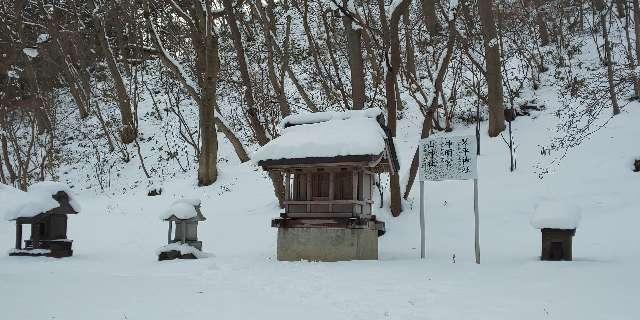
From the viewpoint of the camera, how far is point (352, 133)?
11555mm

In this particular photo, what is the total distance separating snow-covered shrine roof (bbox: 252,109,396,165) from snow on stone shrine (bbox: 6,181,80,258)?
5105 mm

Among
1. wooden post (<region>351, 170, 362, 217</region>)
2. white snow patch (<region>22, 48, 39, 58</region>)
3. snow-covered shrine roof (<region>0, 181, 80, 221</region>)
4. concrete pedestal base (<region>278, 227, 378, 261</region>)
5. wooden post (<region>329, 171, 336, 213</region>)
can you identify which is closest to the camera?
concrete pedestal base (<region>278, 227, 378, 261</region>)

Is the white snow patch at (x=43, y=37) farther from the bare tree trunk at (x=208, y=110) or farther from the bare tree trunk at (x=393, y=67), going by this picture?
the bare tree trunk at (x=393, y=67)

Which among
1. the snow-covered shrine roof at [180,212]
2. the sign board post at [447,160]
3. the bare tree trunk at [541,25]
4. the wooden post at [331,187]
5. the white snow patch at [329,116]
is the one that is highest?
the bare tree trunk at [541,25]

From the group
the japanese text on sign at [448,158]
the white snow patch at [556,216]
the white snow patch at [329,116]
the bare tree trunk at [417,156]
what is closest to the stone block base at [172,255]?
the white snow patch at [329,116]

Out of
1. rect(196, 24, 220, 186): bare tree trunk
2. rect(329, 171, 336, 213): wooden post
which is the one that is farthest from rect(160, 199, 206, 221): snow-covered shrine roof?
rect(196, 24, 220, 186): bare tree trunk

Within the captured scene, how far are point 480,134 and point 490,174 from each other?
3147mm

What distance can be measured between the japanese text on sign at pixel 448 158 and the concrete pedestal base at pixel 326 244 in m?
1.96

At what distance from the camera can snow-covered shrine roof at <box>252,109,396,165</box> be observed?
11.1 meters

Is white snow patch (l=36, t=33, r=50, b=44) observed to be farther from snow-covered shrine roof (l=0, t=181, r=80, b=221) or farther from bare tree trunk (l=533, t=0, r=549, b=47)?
bare tree trunk (l=533, t=0, r=549, b=47)

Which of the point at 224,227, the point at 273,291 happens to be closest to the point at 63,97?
the point at 224,227

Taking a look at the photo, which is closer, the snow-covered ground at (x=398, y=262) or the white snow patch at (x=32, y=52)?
the snow-covered ground at (x=398, y=262)

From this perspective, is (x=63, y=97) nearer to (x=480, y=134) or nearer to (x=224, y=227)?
(x=224, y=227)

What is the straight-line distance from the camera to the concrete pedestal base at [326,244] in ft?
38.1
